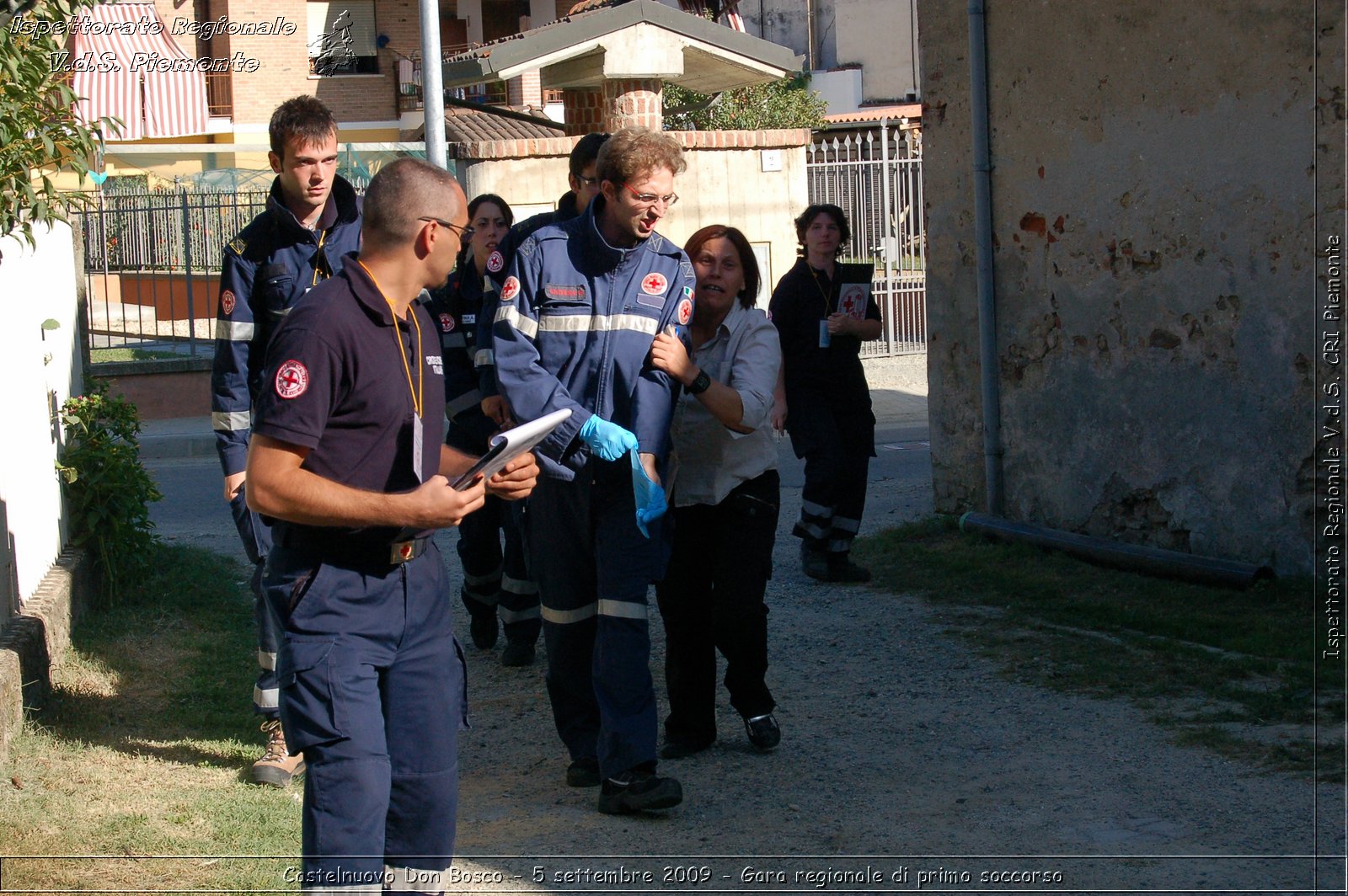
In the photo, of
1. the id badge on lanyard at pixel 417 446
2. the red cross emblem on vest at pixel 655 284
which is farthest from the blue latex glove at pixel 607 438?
the id badge on lanyard at pixel 417 446

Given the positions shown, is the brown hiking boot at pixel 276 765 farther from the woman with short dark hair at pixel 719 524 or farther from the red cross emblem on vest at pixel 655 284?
the red cross emblem on vest at pixel 655 284

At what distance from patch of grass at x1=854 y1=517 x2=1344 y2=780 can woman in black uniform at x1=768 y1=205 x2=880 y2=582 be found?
40cm

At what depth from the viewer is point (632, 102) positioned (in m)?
17.1

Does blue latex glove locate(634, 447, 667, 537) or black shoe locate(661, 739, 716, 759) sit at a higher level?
blue latex glove locate(634, 447, 667, 537)

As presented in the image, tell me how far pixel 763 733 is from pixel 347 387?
98.8 inches

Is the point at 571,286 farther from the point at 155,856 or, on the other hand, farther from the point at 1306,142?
the point at 1306,142

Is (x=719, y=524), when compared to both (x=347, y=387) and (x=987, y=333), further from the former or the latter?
(x=987, y=333)

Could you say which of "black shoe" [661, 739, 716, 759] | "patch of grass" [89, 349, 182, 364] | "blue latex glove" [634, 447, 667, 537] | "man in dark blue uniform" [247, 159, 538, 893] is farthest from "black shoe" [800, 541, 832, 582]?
"patch of grass" [89, 349, 182, 364]

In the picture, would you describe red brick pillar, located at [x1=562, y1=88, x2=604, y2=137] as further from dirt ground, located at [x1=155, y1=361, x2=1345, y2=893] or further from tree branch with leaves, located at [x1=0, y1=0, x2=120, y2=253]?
tree branch with leaves, located at [x1=0, y1=0, x2=120, y2=253]

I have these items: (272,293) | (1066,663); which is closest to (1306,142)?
(1066,663)

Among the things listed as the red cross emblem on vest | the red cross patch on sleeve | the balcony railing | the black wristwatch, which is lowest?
the black wristwatch

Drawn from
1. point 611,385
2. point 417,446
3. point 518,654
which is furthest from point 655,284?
point 518,654

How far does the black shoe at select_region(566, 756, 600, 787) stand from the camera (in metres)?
4.77

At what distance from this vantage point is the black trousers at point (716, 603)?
5.02 m
